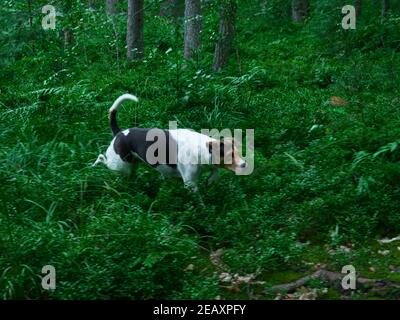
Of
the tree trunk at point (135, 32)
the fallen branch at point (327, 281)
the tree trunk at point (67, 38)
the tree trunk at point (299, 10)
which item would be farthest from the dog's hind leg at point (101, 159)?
the tree trunk at point (299, 10)

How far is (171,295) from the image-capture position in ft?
18.5

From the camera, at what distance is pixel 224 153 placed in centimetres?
773

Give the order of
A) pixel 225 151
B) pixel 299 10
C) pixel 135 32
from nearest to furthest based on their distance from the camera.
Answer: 1. pixel 225 151
2. pixel 135 32
3. pixel 299 10

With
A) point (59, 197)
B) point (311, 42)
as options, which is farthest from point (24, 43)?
point (59, 197)

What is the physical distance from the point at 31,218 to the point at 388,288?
3822mm

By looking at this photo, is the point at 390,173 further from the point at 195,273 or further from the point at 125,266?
the point at 125,266

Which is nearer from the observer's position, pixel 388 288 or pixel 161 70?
pixel 388 288

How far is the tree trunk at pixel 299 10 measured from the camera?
19.7m

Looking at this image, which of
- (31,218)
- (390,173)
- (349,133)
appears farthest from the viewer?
(349,133)

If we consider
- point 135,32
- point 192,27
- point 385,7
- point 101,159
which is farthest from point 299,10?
point 101,159

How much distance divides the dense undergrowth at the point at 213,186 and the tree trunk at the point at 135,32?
1.11m

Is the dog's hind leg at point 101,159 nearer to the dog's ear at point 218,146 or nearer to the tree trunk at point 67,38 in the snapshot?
the dog's ear at point 218,146

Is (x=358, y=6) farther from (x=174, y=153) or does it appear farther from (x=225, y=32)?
(x=174, y=153)

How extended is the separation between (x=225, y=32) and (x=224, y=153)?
5882 millimetres
